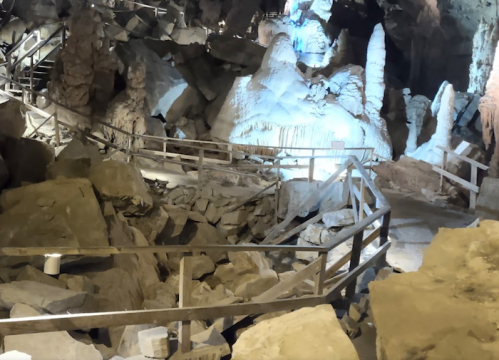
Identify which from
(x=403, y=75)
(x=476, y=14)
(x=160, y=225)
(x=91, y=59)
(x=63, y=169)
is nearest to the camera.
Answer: (x=63, y=169)

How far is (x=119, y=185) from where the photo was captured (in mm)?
6570

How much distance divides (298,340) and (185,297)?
126 cm

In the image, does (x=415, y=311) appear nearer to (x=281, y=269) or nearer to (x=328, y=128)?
(x=281, y=269)

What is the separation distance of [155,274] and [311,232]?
239cm

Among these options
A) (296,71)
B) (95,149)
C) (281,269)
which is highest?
(296,71)

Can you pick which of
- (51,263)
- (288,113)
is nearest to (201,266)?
(51,263)

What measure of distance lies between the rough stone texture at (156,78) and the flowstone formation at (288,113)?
201 centimetres

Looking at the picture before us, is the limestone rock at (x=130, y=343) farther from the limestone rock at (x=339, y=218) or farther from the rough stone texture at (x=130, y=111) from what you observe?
the rough stone texture at (x=130, y=111)

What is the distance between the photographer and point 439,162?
13812 millimetres

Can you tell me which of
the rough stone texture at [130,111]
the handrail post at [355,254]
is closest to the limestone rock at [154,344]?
the handrail post at [355,254]

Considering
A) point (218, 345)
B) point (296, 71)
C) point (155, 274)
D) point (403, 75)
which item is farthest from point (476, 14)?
point (218, 345)

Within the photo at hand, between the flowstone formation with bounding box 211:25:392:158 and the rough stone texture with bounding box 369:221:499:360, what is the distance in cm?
1243

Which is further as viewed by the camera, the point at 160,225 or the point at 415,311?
the point at 160,225

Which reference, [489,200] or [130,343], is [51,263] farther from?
[489,200]
